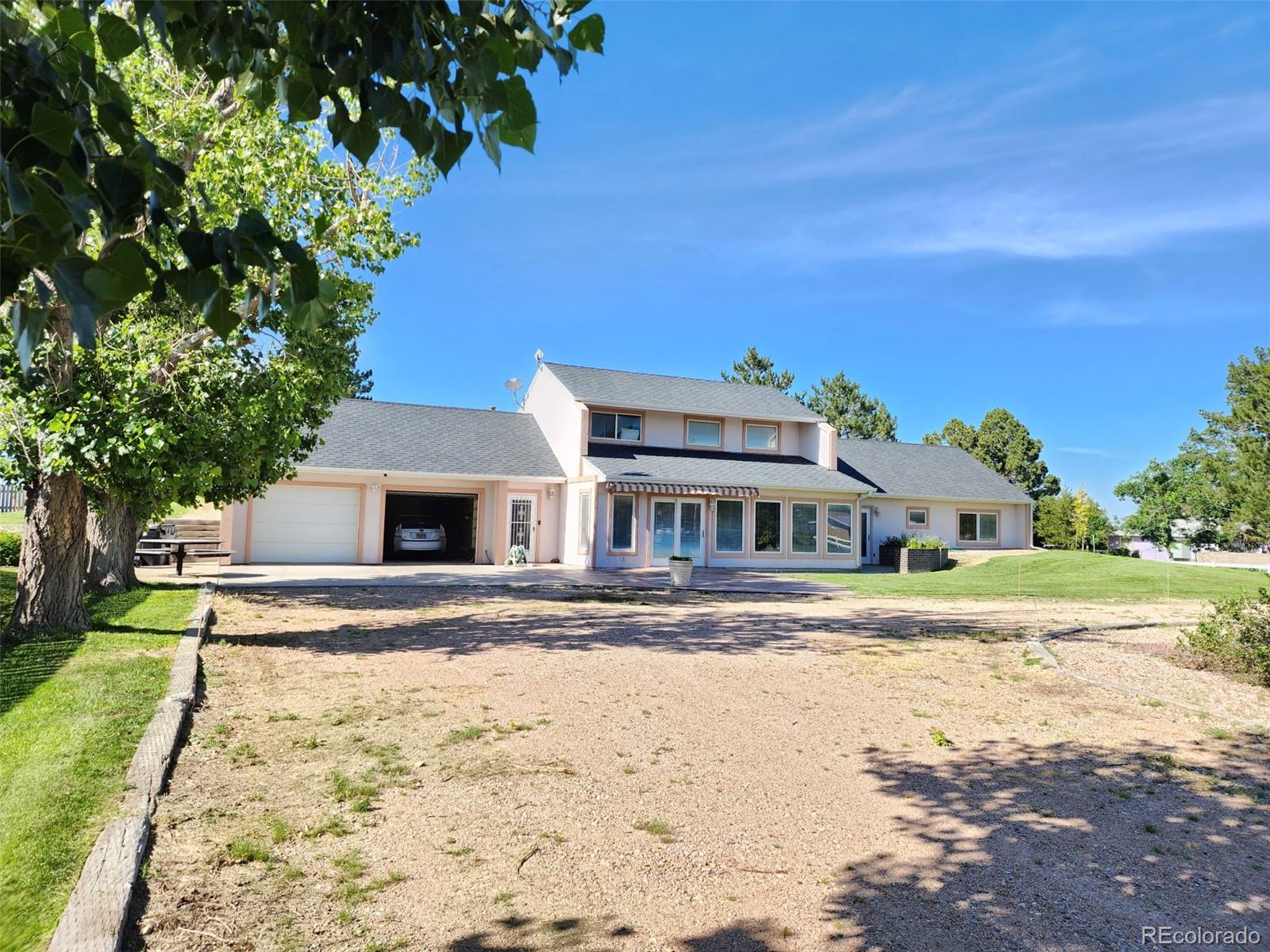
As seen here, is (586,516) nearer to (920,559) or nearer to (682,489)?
(682,489)

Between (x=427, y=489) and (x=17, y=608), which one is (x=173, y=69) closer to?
(x=17, y=608)

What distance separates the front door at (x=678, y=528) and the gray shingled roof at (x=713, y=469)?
0.95 meters

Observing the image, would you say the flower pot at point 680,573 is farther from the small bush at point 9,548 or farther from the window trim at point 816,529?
the small bush at point 9,548

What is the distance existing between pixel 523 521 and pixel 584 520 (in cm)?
228

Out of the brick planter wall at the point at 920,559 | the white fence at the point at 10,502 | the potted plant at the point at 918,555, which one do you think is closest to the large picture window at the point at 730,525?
the potted plant at the point at 918,555

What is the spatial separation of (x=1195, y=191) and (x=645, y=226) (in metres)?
13.1

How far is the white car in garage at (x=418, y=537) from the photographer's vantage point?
93.0 feet

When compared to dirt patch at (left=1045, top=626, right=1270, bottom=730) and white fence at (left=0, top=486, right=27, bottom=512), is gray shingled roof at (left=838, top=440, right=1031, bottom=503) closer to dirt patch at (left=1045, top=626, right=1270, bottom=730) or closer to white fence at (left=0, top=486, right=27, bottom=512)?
dirt patch at (left=1045, top=626, right=1270, bottom=730)

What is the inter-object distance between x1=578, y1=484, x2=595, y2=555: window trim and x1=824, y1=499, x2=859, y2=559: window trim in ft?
30.7

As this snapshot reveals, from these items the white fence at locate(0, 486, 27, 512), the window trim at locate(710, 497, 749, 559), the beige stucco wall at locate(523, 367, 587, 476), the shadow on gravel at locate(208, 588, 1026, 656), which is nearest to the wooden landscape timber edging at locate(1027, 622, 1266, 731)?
the shadow on gravel at locate(208, 588, 1026, 656)

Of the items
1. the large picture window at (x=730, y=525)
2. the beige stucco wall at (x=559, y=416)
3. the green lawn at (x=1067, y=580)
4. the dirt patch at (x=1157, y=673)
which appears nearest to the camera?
the dirt patch at (x=1157, y=673)

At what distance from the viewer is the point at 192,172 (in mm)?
11266

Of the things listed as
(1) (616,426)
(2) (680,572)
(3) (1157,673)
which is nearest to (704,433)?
(1) (616,426)

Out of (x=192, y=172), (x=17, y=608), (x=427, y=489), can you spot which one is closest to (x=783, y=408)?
→ (x=427, y=489)
